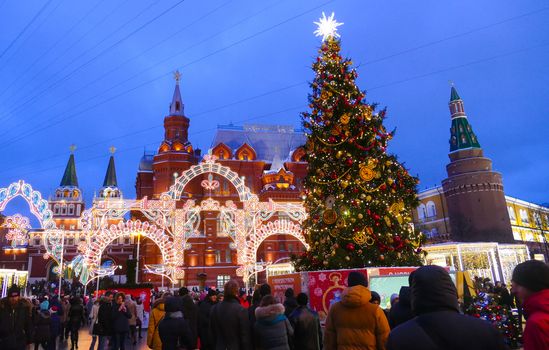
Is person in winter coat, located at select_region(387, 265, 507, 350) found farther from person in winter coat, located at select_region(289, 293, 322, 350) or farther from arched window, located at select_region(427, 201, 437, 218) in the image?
arched window, located at select_region(427, 201, 437, 218)

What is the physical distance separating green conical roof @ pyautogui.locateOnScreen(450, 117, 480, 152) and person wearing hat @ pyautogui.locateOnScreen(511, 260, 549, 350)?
51.4m

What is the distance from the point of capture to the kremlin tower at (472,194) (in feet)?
148

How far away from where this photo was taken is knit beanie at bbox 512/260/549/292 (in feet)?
8.19

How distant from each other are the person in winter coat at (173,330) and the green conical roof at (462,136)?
4979 centimetres

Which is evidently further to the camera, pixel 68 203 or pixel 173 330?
pixel 68 203

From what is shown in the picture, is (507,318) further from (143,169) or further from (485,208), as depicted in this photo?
(143,169)

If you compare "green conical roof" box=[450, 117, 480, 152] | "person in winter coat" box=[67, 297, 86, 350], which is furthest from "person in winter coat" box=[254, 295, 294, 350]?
"green conical roof" box=[450, 117, 480, 152]

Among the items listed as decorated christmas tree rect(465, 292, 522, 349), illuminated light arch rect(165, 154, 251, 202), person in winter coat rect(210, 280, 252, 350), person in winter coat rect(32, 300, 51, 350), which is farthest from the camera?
illuminated light arch rect(165, 154, 251, 202)

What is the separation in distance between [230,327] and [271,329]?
22.2 inches

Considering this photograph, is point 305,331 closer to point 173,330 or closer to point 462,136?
point 173,330

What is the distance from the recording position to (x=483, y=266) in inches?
1280

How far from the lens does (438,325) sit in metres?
2.17

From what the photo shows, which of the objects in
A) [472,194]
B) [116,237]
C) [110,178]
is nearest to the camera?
[116,237]

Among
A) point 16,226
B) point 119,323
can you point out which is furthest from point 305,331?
point 16,226
